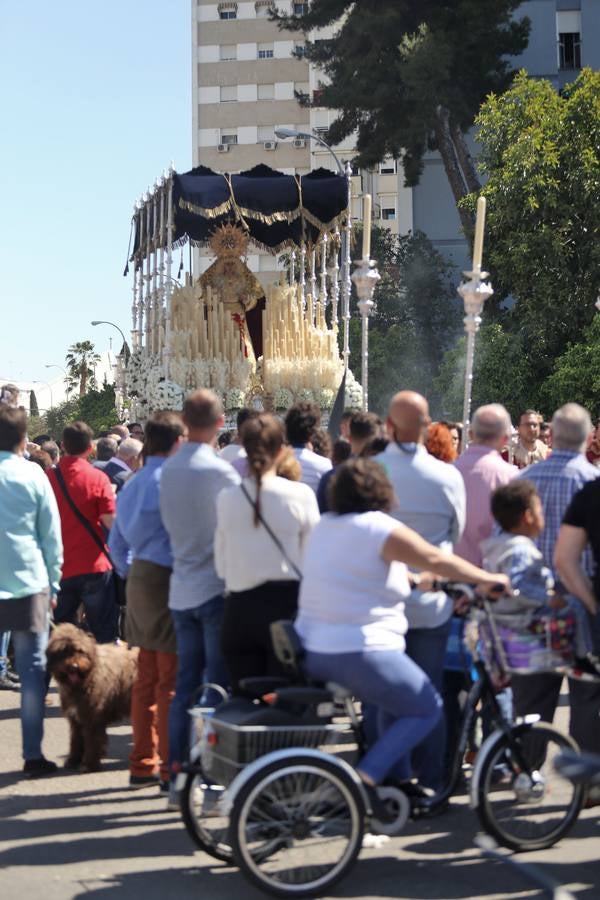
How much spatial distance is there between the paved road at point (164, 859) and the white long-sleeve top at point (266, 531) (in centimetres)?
125

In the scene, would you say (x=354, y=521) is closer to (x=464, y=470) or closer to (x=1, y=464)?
(x=464, y=470)

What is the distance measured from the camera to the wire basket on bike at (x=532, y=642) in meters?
6.07

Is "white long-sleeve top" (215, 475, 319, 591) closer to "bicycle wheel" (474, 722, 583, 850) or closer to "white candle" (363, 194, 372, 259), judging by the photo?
"bicycle wheel" (474, 722, 583, 850)

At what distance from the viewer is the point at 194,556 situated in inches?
279

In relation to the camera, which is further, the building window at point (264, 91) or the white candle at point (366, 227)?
the building window at point (264, 91)

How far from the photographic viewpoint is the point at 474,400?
36.0m

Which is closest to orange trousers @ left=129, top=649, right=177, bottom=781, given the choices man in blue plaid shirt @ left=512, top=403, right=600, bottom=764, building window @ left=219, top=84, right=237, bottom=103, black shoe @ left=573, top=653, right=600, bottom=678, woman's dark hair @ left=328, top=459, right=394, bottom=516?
man in blue plaid shirt @ left=512, top=403, right=600, bottom=764

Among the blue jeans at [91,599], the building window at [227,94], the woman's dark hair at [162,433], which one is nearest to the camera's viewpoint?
the woman's dark hair at [162,433]

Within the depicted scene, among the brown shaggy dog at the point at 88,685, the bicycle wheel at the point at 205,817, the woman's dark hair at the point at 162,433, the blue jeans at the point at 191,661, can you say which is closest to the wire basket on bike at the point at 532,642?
the bicycle wheel at the point at 205,817

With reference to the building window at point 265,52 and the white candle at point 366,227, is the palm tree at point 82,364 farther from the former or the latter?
the white candle at point 366,227

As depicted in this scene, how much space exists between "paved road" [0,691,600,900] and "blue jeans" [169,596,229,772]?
40 centimetres

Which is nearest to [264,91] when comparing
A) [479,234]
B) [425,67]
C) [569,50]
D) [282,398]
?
[569,50]

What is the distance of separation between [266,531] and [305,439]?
227cm

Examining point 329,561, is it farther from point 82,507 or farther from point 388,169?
point 388,169
